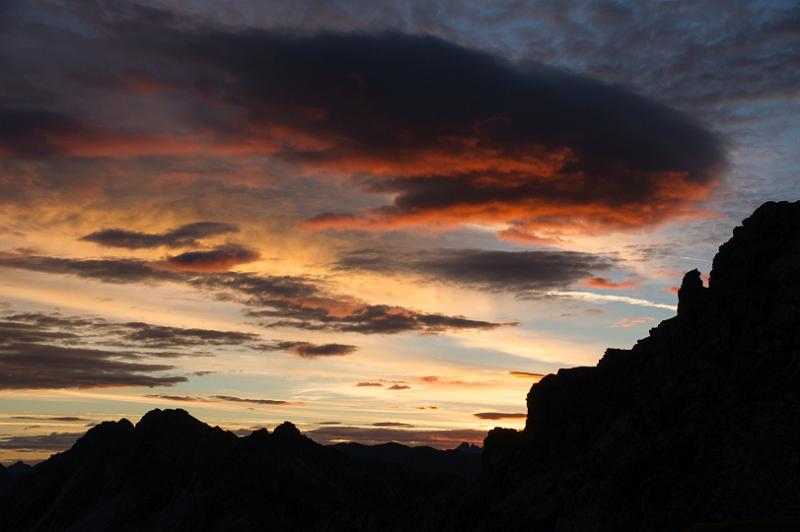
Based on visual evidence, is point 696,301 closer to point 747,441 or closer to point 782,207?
point 782,207

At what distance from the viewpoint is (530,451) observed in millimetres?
136125

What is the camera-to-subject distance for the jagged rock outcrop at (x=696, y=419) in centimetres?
8375

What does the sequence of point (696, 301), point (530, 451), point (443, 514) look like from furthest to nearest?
1. point (443, 514)
2. point (530, 451)
3. point (696, 301)

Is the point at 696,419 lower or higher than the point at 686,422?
higher

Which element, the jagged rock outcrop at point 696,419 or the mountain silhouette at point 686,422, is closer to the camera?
the jagged rock outcrop at point 696,419

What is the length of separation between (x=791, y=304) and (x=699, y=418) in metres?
16.6

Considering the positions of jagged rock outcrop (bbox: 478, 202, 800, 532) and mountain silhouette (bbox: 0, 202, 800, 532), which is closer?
jagged rock outcrop (bbox: 478, 202, 800, 532)

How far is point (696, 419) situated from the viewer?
9525 centimetres

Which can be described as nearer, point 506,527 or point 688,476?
point 688,476

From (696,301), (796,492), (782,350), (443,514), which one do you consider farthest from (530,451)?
(796,492)

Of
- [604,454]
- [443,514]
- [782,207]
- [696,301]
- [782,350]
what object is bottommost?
[443,514]

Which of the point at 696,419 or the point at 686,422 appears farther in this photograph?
the point at 686,422

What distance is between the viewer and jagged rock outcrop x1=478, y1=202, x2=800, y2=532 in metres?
83.8

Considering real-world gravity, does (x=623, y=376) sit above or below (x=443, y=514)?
above
